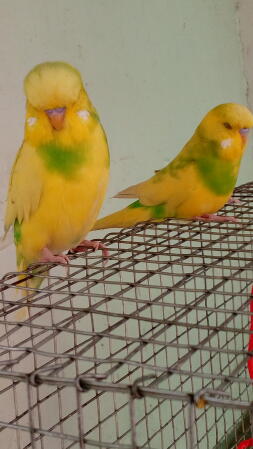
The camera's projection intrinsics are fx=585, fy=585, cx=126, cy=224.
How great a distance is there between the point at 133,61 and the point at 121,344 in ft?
2.17

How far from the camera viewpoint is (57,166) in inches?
28.6

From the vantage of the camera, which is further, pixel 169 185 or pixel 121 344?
pixel 121 344

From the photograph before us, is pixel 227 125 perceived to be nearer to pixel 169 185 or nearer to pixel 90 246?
pixel 169 185

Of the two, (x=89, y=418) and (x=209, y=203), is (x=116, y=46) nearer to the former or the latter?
(x=209, y=203)

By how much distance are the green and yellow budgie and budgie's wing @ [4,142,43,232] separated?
0.77 feet

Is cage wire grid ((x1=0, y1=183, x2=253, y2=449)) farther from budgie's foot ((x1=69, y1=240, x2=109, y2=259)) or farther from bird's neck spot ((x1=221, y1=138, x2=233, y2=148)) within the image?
bird's neck spot ((x1=221, y1=138, x2=233, y2=148))

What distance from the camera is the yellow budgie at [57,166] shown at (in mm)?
672

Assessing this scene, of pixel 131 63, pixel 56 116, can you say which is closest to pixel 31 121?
pixel 56 116

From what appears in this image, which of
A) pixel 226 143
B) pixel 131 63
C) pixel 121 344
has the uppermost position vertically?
pixel 131 63

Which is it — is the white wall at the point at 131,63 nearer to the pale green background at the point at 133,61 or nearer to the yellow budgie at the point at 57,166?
the pale green background at the point at 133,61

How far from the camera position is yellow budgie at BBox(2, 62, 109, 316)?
67 cm

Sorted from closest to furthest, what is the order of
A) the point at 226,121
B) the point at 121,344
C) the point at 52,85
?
the point at 52,85 → the point at 226,121 → the point at 121,344

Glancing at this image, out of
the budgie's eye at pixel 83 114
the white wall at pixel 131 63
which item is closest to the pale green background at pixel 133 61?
the white wall at pixel 131 63

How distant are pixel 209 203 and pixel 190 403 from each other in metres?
0.61
